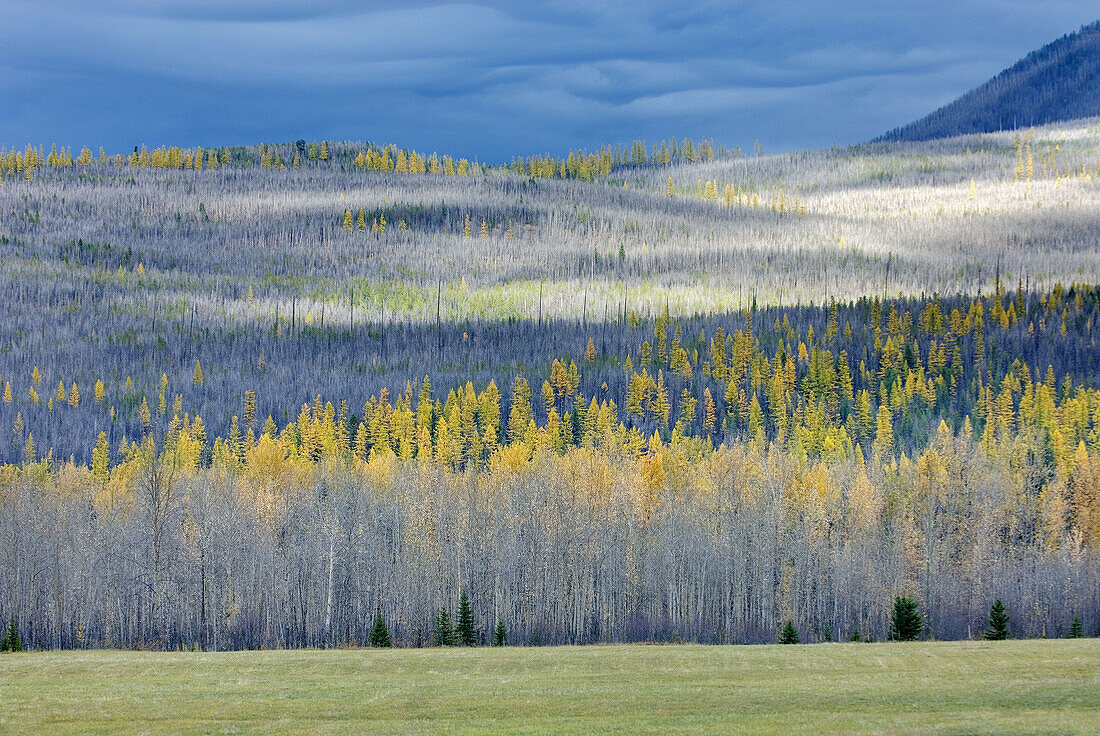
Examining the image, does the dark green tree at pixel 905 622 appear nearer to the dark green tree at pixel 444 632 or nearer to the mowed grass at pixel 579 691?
the mowed grass at pixel 579 691

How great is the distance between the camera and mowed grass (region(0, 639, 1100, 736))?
3728cm

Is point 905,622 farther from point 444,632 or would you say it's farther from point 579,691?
point 579,691

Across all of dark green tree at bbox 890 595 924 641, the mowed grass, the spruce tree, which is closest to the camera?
the mowed grass

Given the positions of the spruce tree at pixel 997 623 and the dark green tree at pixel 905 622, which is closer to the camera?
the dark green tree at pixel 905 622

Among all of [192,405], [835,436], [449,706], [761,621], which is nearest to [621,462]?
[761,621]

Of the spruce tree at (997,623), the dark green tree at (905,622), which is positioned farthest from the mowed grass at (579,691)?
the spruce tree at (997,623)

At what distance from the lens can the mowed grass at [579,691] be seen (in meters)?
37.3

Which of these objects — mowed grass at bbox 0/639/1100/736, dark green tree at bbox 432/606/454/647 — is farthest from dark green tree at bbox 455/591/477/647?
mowed grass at bbox 0/639/1100/736

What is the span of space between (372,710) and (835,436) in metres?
97.6

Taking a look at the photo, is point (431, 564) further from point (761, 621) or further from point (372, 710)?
point (372, 710)

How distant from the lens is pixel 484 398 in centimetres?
16038

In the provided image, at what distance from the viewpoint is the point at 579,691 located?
42.8m

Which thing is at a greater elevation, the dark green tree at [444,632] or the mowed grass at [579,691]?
the mowed grass at [579,691]

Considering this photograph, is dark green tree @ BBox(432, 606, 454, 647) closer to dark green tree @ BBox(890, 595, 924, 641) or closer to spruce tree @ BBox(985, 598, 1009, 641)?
dark green tree @ BBox(890, 595, 924, 641)
